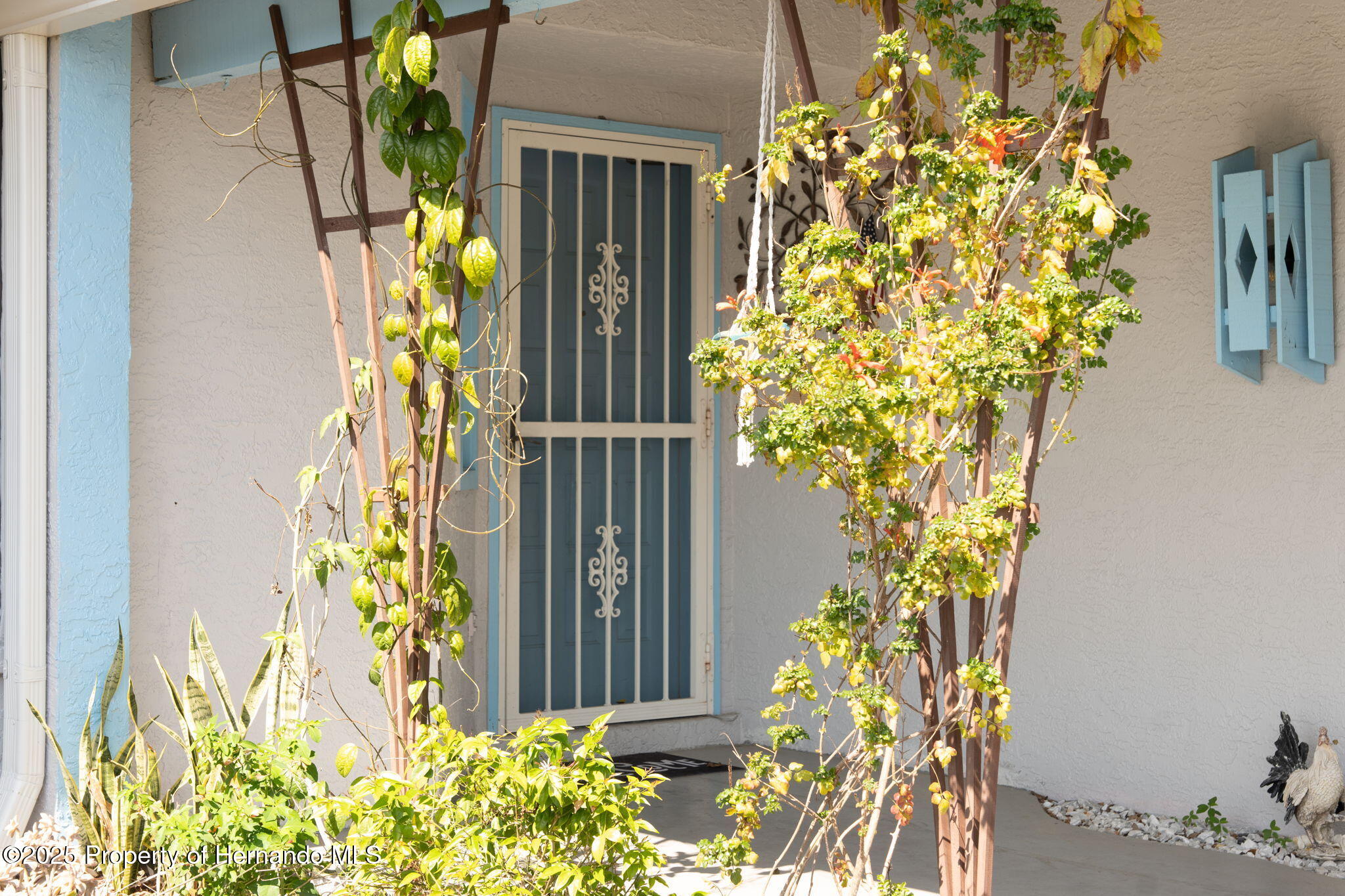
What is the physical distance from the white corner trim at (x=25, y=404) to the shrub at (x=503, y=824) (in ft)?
4.55

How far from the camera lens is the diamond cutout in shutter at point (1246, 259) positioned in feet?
12.9

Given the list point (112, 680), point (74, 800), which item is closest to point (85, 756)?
point (74, 800)

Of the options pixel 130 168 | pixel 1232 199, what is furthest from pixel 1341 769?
pixel 130 168

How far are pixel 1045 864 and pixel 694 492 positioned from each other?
228cm

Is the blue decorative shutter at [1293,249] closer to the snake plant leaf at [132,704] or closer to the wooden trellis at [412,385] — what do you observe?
the wooden trellis at [412,385]

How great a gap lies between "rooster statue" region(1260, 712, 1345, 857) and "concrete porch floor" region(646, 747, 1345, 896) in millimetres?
137

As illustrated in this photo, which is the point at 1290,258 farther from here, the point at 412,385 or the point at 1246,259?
the point at 412,385

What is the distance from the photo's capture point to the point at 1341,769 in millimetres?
3738

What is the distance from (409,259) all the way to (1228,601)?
2950 mm

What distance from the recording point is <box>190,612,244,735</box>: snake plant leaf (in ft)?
10.8

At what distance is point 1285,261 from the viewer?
12.7ft

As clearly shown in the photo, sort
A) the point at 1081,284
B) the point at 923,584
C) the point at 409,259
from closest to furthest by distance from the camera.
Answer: the point at 923,584 < the point at 409,259 < the point at 1081,284

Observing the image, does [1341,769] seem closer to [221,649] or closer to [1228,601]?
[1228,601]

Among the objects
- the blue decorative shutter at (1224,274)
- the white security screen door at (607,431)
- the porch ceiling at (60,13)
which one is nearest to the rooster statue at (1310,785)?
the blue decorative shutter at (1224,274)
